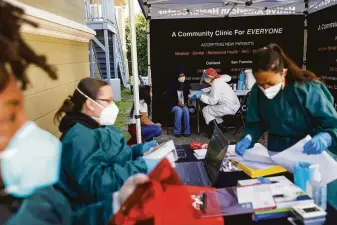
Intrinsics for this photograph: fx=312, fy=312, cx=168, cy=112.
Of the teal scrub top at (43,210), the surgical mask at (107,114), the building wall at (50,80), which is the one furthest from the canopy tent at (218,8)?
the teal scrub top at (43,210)

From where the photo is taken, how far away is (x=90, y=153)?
1.51 m

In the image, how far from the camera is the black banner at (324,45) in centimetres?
576

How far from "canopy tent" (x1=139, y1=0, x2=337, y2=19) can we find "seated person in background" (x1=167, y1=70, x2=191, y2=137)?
53.1 inches

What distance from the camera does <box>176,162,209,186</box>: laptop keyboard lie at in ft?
6.21

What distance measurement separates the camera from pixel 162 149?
6.37 ft

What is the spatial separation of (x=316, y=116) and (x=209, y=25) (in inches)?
223

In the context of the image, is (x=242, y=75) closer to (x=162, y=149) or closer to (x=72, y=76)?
(x=72, y=76)

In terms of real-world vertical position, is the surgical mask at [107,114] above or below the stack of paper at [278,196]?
above

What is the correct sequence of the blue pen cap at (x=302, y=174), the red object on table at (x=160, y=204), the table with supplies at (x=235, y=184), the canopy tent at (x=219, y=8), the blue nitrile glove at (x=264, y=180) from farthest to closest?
1. the canopy tent at (x=219, y=8)
2. the blue nitrile glove at (x=264, y=180)
3. the blue pen cap at (x=302, y=174)
4. the table with supplies at (x=235, y=184)
5. the red object on table at (x=160, y=204)

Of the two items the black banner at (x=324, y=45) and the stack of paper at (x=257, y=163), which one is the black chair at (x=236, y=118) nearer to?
the black banner at (x=324, y=45)

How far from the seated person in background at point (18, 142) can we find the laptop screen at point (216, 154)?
4.06 feet

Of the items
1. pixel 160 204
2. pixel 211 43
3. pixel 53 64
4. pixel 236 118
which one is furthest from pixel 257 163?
pixel 211 43

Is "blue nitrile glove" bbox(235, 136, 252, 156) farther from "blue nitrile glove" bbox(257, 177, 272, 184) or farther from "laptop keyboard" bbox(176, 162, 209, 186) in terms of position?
"blue nitrile glove" bbox(257, 177, 272, 184)

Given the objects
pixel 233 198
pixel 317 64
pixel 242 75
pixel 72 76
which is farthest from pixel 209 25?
pixel 233 198
